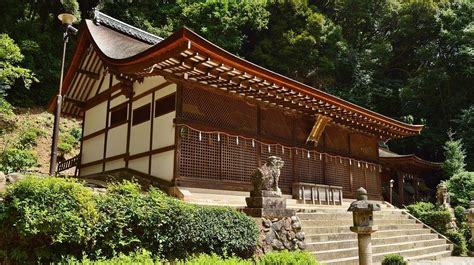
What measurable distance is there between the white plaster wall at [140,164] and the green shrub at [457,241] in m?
11.6

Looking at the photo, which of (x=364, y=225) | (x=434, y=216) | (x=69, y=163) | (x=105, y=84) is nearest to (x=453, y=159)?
(x=434, y=216)

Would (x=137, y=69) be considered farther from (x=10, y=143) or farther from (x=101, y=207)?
(x=10, y=143)

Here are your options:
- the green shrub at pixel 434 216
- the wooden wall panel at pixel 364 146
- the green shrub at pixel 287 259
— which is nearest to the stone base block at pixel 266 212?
the green shrub at pixel 287 259

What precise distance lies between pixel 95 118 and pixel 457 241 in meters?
15.1

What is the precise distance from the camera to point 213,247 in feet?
22.1

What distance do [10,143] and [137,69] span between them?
15615 millimetres

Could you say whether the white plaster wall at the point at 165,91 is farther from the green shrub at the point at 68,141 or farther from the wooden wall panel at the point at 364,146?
the green shrub at the point at 68,141

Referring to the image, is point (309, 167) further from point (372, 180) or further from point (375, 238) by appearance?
point (372, 180)

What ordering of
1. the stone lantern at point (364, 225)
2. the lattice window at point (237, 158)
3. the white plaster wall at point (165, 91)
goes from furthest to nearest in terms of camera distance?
the lattice window at point (237, 158), the white plaster wall at point (165, 91), the stone lantern at point (364, 225)

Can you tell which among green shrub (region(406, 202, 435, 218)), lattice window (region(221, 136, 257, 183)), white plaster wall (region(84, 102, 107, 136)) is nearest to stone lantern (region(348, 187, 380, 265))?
lattice window (region(221, 136, 257, 183))

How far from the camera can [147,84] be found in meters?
12.4

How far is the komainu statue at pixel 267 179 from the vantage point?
8398mm

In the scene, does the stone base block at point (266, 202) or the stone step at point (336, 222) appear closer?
the stone base block at point (266, 202)

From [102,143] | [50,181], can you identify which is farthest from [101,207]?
[102,143]
